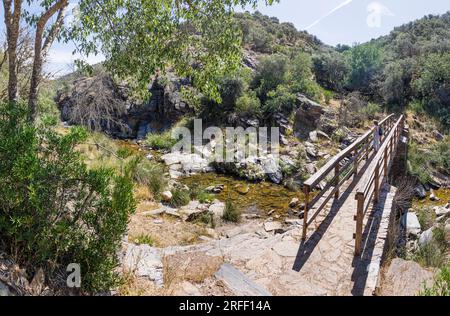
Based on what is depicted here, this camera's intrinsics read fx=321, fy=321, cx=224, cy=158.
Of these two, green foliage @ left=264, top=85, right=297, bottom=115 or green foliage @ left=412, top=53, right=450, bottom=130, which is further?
green foliage @ left=412, top=53, right=450, bottom=130

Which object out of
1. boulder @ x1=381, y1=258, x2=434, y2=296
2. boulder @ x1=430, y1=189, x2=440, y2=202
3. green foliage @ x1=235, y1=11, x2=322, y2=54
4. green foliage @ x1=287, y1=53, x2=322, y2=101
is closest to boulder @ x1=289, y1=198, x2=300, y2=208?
boulder @ x1=430, y1=189, x2=440, y2=202

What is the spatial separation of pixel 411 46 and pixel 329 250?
95.4 feet

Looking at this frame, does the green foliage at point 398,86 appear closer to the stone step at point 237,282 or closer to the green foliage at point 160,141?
the green foliage at point 160,141

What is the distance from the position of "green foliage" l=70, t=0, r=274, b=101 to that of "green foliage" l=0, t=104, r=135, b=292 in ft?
7.10

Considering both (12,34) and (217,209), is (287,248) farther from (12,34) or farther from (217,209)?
(12,34)

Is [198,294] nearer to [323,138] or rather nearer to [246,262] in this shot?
[246,262]

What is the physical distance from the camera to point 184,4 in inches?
212

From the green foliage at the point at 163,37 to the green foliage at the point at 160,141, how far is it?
439 inches

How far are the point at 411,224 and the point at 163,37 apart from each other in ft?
24.8

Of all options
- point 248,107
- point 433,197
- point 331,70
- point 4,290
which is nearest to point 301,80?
point 248,107

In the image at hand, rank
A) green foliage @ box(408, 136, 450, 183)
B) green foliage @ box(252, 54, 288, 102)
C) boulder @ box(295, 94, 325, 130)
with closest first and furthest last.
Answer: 1. green foliage @ box(408, 136, 450, 183)
2. boulder @ box(295, 94, 325, 130)
3. green foliage @ box(252, 54, 288, 102)

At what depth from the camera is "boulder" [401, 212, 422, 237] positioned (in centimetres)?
794

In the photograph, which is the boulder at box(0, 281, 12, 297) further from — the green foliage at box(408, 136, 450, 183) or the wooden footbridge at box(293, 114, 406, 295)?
the green foliage at box(408, 136, 450, 183)

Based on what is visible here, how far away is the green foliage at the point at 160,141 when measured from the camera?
55.5ft
